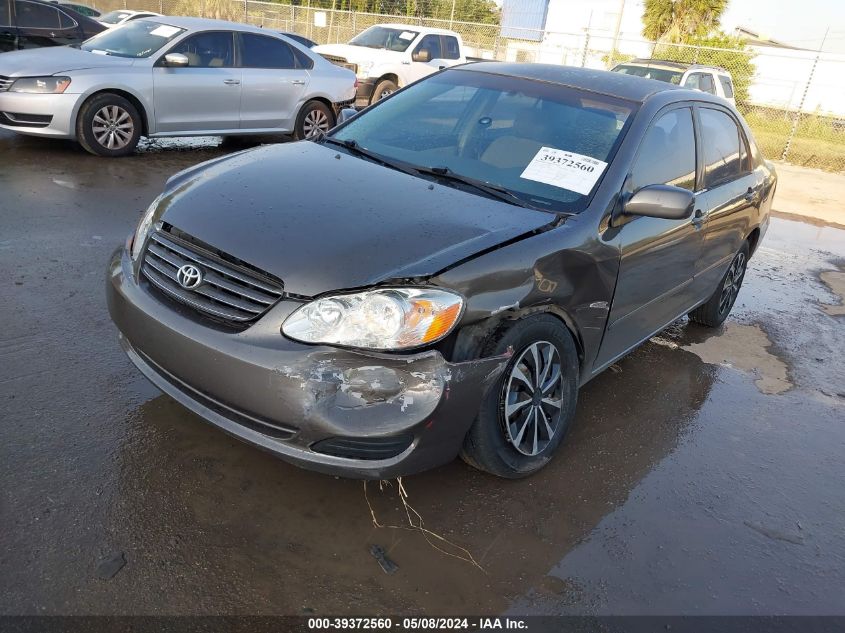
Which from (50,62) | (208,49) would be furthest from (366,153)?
(208,49)

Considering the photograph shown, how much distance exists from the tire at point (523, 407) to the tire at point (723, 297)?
7.94 ft

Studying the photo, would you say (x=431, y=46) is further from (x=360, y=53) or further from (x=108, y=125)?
(x=108, y=125)

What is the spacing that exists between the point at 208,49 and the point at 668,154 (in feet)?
21.3

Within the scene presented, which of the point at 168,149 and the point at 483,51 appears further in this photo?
the point at 483,51

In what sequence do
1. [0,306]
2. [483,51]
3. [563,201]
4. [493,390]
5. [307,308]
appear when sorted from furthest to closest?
[483,51] < [0,306] < [563,201] < [493,390] < [307,308]

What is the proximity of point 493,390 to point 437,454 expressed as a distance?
0.34m

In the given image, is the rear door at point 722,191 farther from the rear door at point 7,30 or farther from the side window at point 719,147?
the rear door at point 7,30

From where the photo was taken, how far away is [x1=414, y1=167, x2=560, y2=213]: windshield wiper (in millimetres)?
3240

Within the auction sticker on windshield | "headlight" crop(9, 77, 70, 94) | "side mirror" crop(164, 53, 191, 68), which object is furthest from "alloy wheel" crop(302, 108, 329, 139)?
the auction sticker on windshield

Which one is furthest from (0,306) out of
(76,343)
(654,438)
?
(654,438)

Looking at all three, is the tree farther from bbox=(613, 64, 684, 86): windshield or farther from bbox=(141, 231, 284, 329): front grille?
bbox=(141, 231, 284, 329): front grille

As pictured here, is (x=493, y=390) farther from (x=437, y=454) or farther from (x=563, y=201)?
(x=563, y=201)

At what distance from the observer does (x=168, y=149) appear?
29.5ft

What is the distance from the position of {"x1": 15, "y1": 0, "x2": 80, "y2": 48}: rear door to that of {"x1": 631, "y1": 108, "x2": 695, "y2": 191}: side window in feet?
30.8
